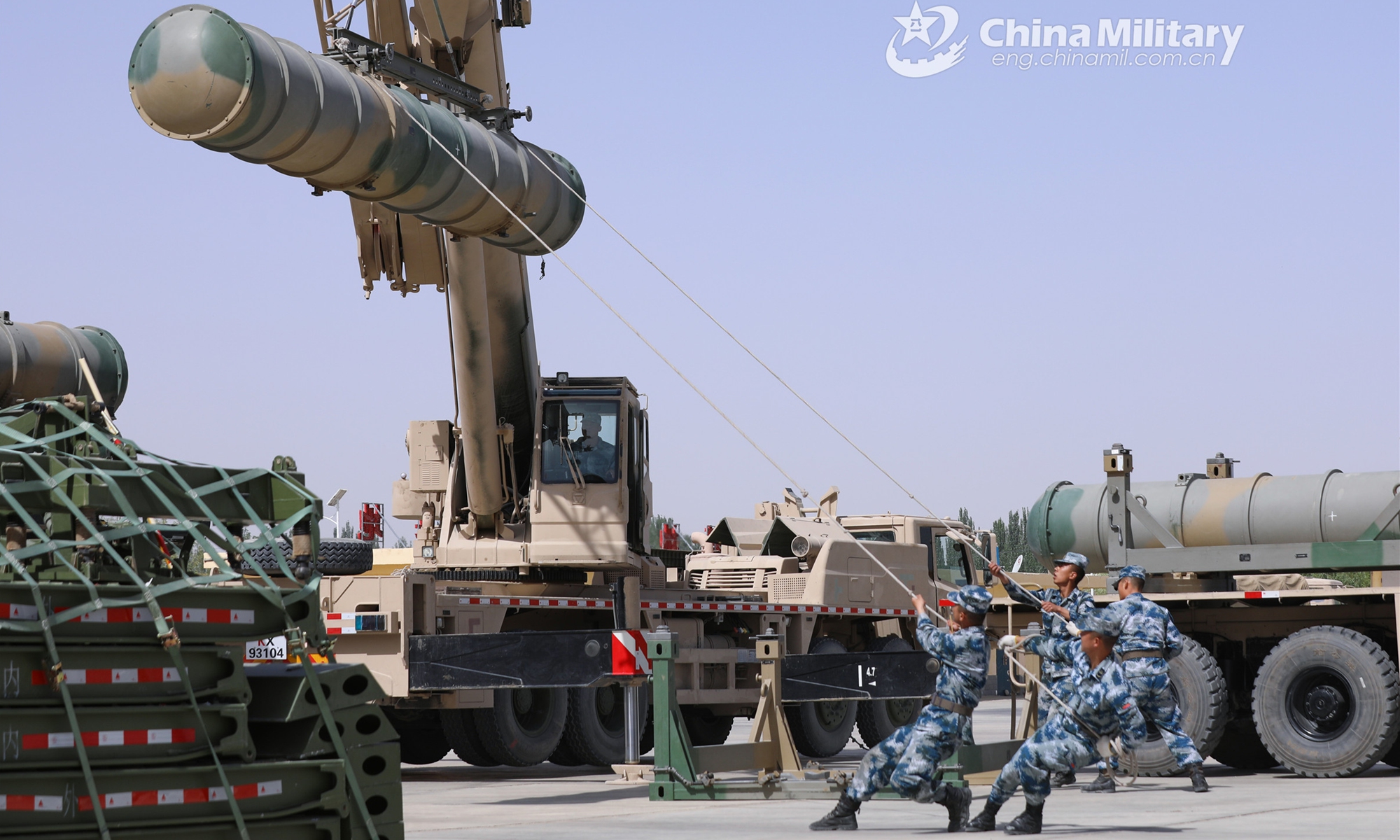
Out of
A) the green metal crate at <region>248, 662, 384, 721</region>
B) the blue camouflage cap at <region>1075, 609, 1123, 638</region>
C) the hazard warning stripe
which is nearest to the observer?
the green metal crate at <region>248, 662, 384, 721</region>

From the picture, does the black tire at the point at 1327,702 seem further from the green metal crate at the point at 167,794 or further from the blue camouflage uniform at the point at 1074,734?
the green metal crate at the point at 167,794

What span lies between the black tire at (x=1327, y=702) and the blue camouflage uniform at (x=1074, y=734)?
4358 millimetres

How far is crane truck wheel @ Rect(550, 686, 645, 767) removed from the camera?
15.6m

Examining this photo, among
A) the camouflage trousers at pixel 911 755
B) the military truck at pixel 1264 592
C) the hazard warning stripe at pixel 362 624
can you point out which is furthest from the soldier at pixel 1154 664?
the hazard warning stripe at pixel 362 624

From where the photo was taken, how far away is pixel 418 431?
15883mm

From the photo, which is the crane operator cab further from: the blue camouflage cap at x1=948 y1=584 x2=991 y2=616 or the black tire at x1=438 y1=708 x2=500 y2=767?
the blue camouflage cap at x1=948 y1=584 x2=991 y2=616

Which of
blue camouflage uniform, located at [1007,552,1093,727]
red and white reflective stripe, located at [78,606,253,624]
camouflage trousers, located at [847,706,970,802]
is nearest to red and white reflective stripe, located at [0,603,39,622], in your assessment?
red and white reflective stripe, located at [78,606,253,624]

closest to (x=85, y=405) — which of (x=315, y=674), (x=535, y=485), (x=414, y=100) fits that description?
(x=315, y=674)

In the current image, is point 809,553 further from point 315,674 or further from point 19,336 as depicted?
point 315,674

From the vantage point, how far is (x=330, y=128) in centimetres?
1045

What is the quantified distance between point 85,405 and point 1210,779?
956 cm

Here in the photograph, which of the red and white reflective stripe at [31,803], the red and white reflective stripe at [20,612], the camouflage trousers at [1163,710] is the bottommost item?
the camouflage trousers at [1163,710]

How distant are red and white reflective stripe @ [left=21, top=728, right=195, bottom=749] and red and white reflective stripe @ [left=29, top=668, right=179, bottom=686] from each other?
0.17 meters

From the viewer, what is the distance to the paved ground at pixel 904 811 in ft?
32.0
